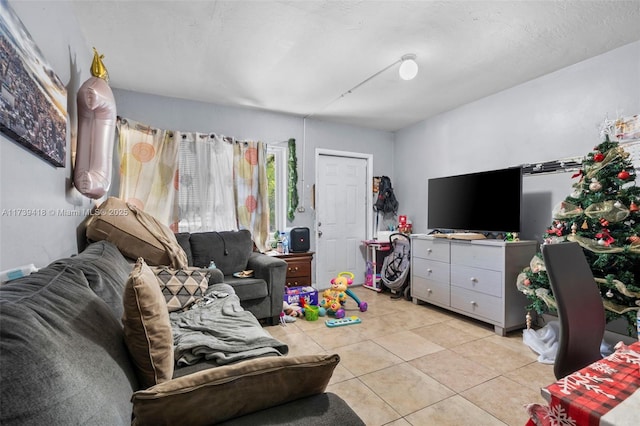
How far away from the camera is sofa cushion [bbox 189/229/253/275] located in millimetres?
3191

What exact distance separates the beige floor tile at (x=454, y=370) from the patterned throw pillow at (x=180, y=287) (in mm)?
1717

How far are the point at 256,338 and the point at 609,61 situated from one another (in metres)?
3.56

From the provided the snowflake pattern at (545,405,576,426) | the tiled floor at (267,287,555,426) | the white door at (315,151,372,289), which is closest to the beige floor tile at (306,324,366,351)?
the tiled floor at (267,287,555,426)

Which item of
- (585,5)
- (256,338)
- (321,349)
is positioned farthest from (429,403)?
(585,5)

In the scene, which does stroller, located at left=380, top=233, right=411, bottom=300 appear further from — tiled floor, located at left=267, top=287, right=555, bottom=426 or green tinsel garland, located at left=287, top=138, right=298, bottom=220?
green tinsel garland, located at left=287, top=138, right=298, bottom=220

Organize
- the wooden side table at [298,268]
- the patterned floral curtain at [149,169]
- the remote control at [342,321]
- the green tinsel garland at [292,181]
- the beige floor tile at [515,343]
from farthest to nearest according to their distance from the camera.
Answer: the green tinsel garland at [292,181]
the wooden side table at [298,268]
the patterned floral curtain at [149,169]
the remote control at [342,321]
the beige floor tile at [515,343]

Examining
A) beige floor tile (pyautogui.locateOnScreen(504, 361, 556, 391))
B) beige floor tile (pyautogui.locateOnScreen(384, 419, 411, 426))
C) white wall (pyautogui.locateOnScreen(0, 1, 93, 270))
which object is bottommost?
beige floor tile (pyautogui.locateOnScreen(384, 419, 411, 426))

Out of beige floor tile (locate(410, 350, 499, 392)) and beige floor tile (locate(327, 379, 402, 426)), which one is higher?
beige floor tile (locate(410, 350, 499, 392))

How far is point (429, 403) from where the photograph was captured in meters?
1.79

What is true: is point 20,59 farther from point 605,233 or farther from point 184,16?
point 605,233

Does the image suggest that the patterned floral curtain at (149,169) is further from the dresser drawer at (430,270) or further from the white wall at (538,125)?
the white wall at (538,125)

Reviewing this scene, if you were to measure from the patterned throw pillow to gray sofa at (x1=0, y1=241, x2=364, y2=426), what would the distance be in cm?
95

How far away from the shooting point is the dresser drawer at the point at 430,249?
133 inches

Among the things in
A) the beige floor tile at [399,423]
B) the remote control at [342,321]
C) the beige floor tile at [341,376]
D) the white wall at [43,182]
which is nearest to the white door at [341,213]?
the remote control at [342,321]
